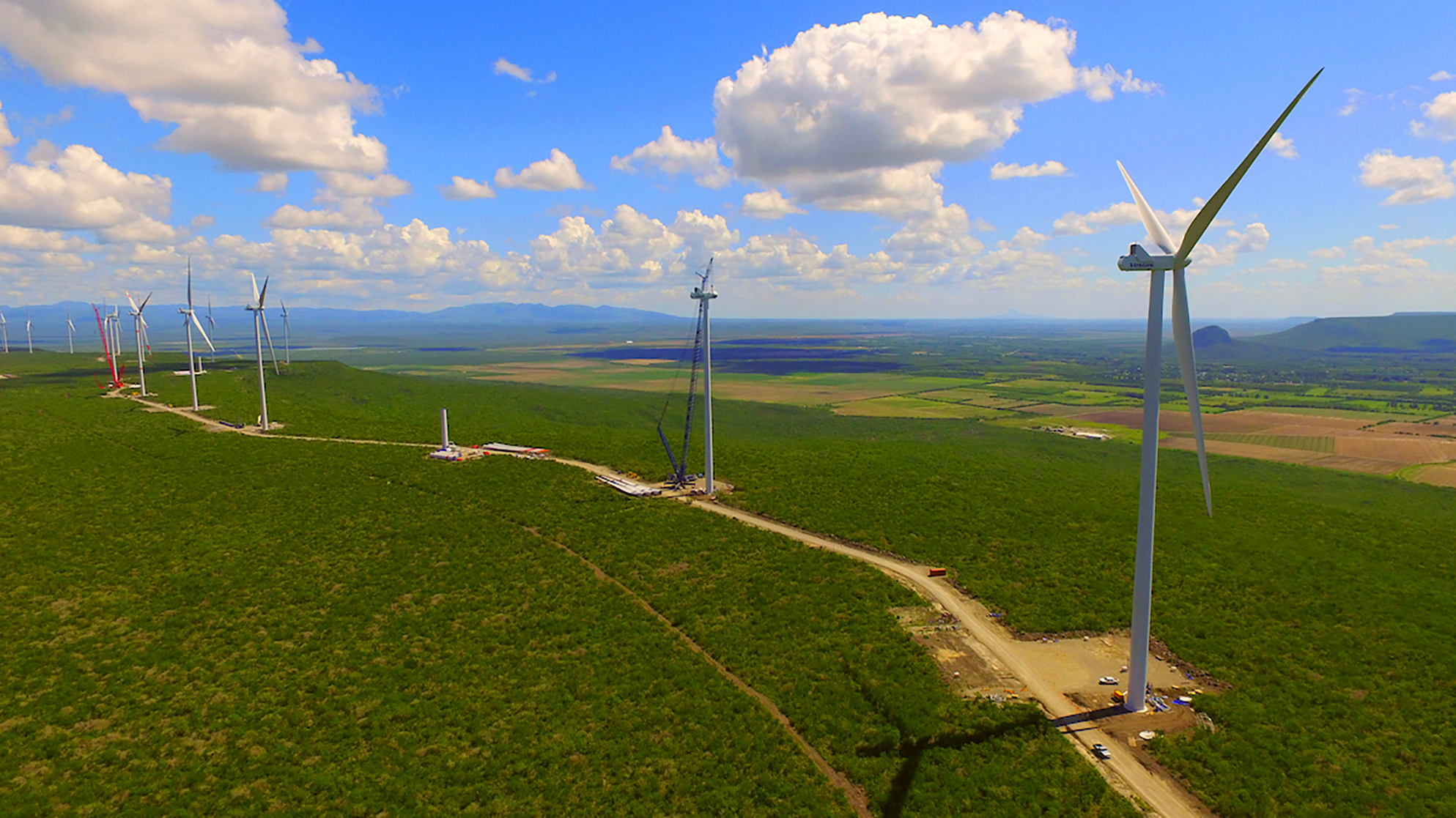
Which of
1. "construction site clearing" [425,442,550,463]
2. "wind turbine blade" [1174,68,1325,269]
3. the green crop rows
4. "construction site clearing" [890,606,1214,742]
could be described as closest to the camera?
"wind turbine blade" [1174,68,1325,269]

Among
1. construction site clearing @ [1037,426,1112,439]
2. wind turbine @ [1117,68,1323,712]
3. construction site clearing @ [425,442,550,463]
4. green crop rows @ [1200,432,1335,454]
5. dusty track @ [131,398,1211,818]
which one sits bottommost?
green crop rows @ [1200,432,1335,454]

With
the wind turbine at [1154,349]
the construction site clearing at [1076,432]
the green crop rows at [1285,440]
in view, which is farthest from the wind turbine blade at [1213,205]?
the green crop rows at [1285,440]

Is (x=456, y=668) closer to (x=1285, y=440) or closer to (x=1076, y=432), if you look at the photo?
(x=1076, y=432)

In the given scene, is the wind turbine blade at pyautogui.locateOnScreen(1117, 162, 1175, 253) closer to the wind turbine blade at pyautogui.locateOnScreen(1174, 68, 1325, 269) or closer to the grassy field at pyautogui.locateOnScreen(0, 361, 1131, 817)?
the wind turbine blade at pyautogui.locateOnScreen(1174, 68, 1325, 269)

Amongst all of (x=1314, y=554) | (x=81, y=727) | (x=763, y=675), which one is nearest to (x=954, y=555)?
(x=763, y=675)

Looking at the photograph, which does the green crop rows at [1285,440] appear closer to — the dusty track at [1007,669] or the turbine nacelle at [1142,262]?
the dusty track at [1007,669]

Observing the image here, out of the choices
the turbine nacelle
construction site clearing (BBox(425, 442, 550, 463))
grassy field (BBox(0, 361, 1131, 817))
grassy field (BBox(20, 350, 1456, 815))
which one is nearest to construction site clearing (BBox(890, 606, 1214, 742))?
grassy field (BBox(20, 350, 1456, 815))

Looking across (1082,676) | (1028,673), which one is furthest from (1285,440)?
(1028,673)
